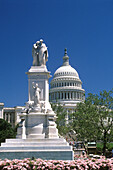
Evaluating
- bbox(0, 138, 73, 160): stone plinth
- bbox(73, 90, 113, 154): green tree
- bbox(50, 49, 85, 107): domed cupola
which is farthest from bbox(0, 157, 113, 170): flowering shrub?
bbox(50, 49, 85, 107): domed cupola

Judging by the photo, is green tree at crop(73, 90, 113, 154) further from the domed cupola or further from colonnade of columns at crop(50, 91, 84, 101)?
colonnade of columns at crop(50, 91, 84, 101)

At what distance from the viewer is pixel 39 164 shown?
15.3 m

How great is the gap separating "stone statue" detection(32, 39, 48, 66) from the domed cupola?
109667mm

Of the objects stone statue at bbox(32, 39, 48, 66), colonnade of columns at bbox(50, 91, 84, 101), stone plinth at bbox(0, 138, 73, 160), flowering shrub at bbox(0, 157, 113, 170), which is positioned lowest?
flowering shrub at bbox(0, 157, 113, 170)

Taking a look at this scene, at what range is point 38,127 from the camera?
22.4 meters

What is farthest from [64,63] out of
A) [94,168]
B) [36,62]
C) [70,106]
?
[94,168]

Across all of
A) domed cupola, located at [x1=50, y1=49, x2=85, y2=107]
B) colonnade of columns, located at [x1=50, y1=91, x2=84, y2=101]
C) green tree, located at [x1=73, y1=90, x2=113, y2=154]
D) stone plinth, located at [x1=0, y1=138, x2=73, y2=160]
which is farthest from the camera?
colonnade of columns, located at [x1=50, y1=91, x2=84, y2=101]

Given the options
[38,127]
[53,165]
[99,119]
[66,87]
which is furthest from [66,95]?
[53,165]

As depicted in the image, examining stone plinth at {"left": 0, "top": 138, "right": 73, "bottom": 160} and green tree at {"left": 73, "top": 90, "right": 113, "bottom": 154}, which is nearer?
stone plinth at {"left": 0, "top": 138, "right": 73, "bottom": 160}

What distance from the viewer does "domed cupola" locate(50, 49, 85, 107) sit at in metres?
140

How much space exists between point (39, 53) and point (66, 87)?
11549cm

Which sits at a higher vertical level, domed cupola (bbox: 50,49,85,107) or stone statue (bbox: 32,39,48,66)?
domed cupola (bbox: 50,49,85,107)

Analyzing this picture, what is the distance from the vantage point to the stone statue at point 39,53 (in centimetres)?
2531

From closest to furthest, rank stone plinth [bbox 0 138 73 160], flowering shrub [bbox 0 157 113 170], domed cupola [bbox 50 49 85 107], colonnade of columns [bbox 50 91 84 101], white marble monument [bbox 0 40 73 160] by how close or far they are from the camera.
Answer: flowering shrub [bbox 0 157 113 170] < stone plinth [bbox 0 138 73 160] < white marble monument [bbox 0 40 73 160] < domed cupola [bbox 50 49 85 107] < colonnade of columns [bbox 50 91 84 101]
